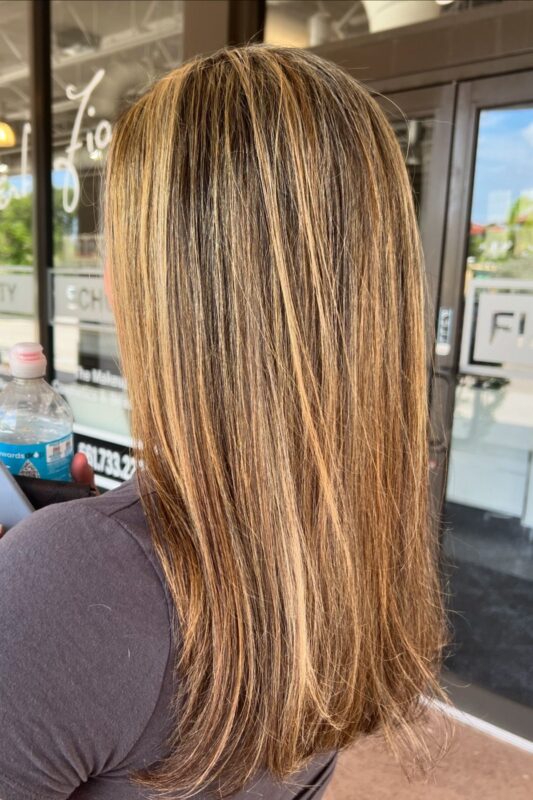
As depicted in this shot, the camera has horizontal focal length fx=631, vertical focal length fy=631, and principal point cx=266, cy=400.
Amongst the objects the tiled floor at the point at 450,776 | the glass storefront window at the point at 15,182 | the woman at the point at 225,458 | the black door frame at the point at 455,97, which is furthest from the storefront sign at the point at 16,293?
the woman at the point at 225,458

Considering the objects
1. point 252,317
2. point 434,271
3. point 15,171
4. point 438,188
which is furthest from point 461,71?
point 15,171

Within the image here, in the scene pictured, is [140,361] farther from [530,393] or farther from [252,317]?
[530,393]

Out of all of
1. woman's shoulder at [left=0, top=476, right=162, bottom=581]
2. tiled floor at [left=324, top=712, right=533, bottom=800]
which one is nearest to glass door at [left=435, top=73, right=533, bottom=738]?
tiled floor at [left=324, top=712, right=533, bottom=800]

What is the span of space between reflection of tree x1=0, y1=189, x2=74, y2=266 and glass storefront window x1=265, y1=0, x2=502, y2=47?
5.03 feet

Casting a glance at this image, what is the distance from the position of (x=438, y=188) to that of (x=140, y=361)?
1.85 m

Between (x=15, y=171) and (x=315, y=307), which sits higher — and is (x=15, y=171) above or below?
above

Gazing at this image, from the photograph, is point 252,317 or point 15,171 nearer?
point 252,317

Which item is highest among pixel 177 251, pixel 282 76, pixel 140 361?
pixel 282 76

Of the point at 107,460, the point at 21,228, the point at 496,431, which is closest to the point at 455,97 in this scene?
the point at 496,431

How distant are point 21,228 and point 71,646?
143 inches

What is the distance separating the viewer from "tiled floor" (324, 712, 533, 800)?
1.91m

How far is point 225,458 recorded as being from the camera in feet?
1.87

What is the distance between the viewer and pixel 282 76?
596 mm

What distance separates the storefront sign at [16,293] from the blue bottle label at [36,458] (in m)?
3.01
